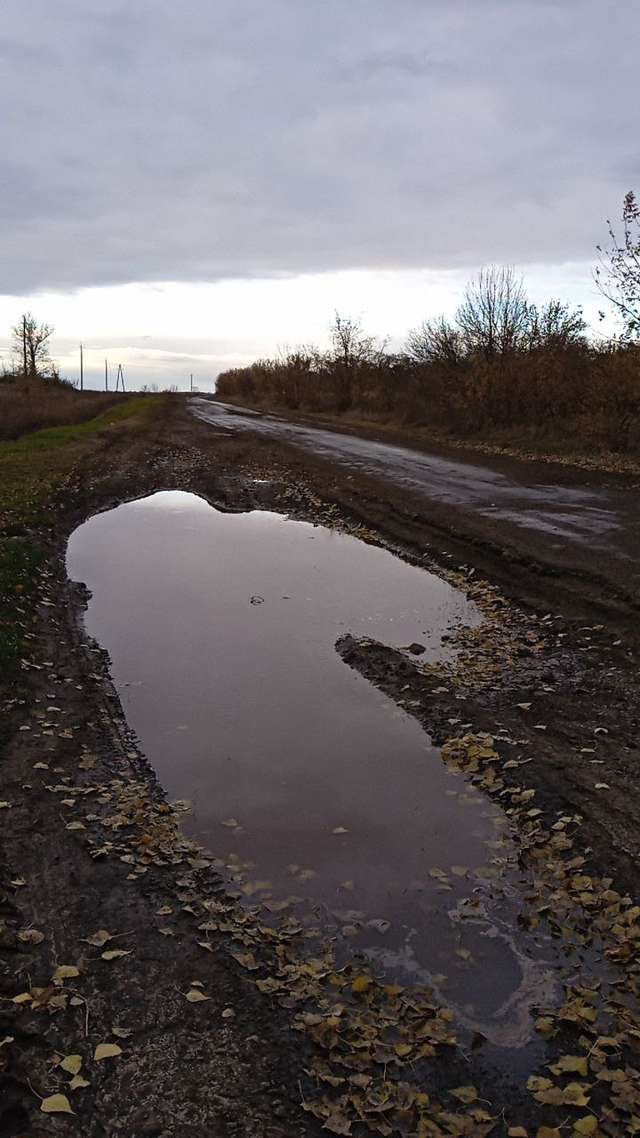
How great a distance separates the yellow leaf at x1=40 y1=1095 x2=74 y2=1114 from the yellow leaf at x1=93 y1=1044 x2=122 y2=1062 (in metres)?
0.23

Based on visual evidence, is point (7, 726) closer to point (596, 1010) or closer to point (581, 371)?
point (596, 1010)

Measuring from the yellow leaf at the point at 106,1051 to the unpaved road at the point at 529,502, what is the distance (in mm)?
7249

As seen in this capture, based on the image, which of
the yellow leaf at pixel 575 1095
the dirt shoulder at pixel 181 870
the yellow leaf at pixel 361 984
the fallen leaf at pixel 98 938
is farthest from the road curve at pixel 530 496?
the fallen leaf at pixel 98 938

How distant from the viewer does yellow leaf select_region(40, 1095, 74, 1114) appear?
10.1 ft

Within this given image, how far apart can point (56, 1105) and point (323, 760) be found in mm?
3349

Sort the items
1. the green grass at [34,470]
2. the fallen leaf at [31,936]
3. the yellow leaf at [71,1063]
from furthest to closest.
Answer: the green grass at [34,470]
the fallen leaf at [31,936]
the yellow leaf at [71,1063]

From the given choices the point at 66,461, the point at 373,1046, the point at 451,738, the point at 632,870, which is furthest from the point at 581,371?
the point at 373,1046

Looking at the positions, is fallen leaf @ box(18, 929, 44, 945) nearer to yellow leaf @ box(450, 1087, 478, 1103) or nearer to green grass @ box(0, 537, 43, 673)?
yellow leaf @ box(450, 1087, 478, 1103)

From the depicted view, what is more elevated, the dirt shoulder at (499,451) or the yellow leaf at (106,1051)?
the dirt shoulder at (499,451)

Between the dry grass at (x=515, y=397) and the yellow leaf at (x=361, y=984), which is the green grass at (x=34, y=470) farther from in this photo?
the dry grass at (x=515, y=397)

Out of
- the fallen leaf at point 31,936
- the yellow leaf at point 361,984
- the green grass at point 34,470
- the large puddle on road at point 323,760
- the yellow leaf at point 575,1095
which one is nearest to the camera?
the yellow leaf at point 575,1095

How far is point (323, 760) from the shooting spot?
6.25 meters

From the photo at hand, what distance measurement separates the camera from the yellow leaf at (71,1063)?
129 inches

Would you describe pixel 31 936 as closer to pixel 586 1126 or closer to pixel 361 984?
pixel 361 984
